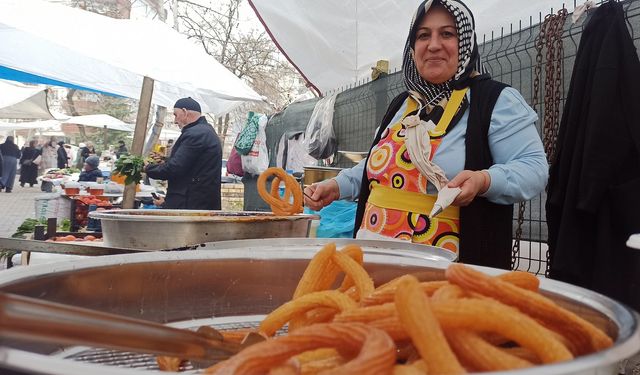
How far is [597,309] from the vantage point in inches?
24.6

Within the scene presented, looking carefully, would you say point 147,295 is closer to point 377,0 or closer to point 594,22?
point 594,22

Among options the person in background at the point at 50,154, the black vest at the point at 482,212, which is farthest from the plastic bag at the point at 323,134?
the person in background at the point at 50,154

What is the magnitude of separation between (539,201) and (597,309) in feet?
10.0

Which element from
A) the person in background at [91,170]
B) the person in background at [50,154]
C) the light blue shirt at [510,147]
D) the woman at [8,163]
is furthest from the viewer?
the person in background at [50,154]

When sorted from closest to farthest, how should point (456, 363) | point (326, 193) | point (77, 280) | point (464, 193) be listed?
point (456, 363) < point (77, 280) < point (464, 193) < point (326, 193)

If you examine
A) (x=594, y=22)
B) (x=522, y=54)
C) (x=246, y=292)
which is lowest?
(x=246, y=292)

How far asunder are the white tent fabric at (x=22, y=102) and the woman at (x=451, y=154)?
41.0 ft

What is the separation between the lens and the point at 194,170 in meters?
4.71

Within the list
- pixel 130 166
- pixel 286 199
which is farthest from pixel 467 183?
pixel 130 166

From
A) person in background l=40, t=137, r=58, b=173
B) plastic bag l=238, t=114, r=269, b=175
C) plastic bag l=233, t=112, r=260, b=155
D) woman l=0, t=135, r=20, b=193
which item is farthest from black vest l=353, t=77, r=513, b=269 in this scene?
person in background l=40, t=137, r=58, b=173

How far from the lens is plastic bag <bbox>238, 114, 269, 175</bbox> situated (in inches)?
331

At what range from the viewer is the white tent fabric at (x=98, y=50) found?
553 centimetres

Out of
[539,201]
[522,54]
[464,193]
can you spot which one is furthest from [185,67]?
[464,193]

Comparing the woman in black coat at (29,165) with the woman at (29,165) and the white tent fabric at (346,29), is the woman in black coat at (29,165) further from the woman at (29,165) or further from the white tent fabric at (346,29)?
the white tent fabric at (346,29)
